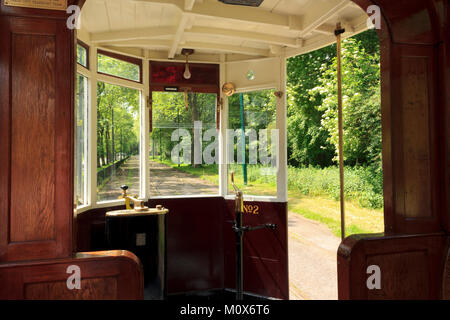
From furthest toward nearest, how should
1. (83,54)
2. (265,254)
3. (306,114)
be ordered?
(306,114)
(265,254)
(83,54)

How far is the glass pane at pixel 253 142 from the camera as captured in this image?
11.1 feet

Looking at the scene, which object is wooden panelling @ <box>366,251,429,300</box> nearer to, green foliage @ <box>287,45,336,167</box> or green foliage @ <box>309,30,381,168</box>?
green foliage @ <box>309,30,381,168</box>

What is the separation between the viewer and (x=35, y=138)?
1.27 meters

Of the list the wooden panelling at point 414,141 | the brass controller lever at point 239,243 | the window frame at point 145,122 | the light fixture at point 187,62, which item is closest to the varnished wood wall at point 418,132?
the wooden panelling at point 414,141

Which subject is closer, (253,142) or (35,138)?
(35,138)

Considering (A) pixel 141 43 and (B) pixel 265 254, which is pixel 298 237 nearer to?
(B) pixel 265 254

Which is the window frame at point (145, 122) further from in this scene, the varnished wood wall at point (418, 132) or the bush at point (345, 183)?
the bush at point (345, 183)

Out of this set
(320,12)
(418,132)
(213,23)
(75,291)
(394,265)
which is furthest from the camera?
(213,23)

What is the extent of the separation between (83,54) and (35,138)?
180 cm

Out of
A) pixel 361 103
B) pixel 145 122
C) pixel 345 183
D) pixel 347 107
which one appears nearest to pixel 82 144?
pixel 145 122

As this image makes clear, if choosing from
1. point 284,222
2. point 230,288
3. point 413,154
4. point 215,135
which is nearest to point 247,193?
point 284,222

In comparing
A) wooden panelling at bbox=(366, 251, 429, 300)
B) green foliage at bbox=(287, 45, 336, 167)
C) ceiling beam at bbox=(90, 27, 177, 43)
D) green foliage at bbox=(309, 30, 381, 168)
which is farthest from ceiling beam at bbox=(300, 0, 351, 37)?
green foliage at bbox=(287, 45, 336, 167)

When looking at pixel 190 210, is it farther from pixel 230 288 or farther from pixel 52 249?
pixel 52 249

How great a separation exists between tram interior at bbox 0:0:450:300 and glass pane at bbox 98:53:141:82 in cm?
1
